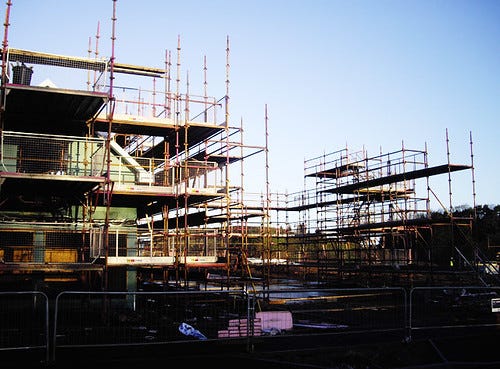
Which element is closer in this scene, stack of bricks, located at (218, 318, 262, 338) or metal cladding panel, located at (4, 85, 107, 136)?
stack of bricks, located at (218, 318, 262, 338)

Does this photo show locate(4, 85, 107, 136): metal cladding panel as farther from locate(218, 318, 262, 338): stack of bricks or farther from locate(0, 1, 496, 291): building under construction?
locate(218, 318, 262, 338): stack of bricks

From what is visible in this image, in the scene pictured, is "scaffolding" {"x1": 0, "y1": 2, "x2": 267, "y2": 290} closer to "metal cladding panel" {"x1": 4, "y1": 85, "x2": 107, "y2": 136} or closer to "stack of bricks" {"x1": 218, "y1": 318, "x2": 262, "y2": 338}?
"metal cladding panel" {"x1": 4, "y1": 85, "x2": 107, "y2": 136}

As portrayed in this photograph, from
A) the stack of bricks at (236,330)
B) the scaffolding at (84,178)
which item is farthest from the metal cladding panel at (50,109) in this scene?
the stack of bricks at (236,330)

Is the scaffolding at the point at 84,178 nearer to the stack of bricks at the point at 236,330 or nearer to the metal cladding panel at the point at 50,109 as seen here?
the metal cladding panel at the point at 50,109

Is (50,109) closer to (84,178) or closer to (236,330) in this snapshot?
(84,178)

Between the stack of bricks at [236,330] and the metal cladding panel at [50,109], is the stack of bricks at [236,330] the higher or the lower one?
the lower one

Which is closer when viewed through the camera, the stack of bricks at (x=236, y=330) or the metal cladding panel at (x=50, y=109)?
the stack of bricks at (x=236, y=330)

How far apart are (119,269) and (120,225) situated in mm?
1665

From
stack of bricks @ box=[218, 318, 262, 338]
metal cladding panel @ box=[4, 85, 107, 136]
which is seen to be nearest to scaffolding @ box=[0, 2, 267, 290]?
metal cladding panel @ box=[4, 85, 107, 136]

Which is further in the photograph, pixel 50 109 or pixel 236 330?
pixel 50 109

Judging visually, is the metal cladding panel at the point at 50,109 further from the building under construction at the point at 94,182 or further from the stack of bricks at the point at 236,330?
the stack of bricks at the point at 236,330

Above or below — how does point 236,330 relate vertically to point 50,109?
below

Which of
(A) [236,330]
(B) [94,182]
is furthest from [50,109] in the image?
(A) [236,330]

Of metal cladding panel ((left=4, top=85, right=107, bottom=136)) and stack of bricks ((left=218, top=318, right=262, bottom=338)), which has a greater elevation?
metal cladding panel ((left=4, top=85, right=107, bottom=136))
